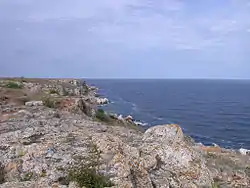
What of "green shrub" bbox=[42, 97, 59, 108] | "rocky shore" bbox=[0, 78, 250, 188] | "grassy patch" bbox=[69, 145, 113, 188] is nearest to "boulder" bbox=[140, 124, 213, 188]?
"rocky shore" bbox=[0, 78, 250, 188]

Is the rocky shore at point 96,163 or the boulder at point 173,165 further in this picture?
the boulder at point 173,165

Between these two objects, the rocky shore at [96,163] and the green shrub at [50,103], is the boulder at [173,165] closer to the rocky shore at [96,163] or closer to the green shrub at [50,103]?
the rocky shore at [96,163]

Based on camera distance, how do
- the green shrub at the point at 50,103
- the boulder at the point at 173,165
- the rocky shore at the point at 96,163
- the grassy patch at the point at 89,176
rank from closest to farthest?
1. the grassy patch at the point at 89,176
2. the rocky shore at the point at 96,163
3. the boulder at the point at 173,165
4. the green shrub at the point at 50,103

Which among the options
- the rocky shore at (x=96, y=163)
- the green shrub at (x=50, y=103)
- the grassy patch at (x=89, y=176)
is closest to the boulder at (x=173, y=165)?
the rocky shore at (x=96, y=163)

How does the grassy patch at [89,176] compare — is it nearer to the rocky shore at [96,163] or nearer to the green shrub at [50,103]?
the rocky shore at [96,163]

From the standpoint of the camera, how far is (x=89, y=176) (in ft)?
29.0

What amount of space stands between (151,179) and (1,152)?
5.92 m

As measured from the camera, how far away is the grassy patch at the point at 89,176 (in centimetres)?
865

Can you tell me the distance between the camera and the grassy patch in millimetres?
8648

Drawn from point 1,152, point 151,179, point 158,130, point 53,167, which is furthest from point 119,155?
point 158,130

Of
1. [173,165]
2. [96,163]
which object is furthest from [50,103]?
[96,163]

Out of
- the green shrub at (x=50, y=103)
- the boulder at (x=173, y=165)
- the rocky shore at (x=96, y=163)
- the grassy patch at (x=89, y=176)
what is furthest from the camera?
the green shrub at (x=50, y=103)

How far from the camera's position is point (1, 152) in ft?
36.8

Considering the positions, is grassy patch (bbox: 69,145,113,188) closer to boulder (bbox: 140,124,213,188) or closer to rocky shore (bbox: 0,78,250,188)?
rocky shore (bbox: 0,78,250,188)
